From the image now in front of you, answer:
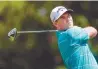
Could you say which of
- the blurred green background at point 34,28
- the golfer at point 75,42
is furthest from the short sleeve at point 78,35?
the blurred green background at point 34,28

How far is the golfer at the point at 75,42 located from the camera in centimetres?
571

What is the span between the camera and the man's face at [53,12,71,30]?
573 centimetres

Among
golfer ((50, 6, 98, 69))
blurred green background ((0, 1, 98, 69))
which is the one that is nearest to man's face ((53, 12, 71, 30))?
Result: golfer ((50, 6, 98, 69))

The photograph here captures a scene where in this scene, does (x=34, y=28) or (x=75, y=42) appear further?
(x=34, y=28)

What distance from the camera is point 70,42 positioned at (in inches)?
227

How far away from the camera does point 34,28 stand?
12492 millimetres

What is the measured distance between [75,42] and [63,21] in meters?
0.24

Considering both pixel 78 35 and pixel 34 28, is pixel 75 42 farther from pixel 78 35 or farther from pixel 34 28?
pixel 34 28

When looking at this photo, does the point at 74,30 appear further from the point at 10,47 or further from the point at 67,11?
the point at 10,47

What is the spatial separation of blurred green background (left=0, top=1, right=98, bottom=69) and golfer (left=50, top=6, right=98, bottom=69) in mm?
6089

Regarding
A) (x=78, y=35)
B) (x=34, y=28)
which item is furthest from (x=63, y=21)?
(x=34, y=28)

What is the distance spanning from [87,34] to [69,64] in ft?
1.16

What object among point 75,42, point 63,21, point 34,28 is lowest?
point 34,28

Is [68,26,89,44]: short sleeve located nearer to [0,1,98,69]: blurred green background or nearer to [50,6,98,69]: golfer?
[50,6,98,69]: golfer
